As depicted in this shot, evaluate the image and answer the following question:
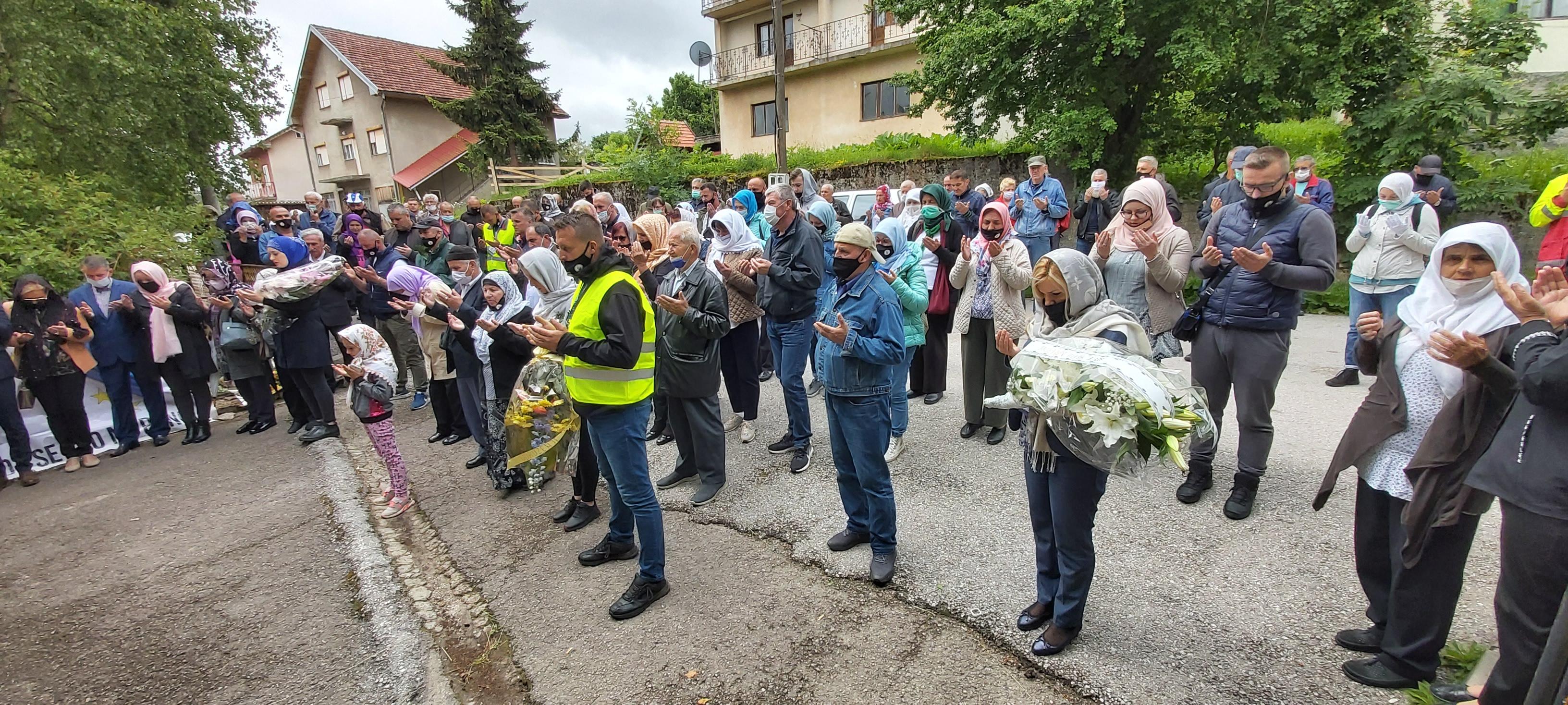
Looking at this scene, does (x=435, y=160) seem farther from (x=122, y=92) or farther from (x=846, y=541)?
(x=846, y=541)

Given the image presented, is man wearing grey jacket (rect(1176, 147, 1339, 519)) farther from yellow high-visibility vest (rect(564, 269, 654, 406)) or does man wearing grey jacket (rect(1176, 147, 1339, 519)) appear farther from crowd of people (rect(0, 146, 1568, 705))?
yellow high-visibility vest (rect(564, 269, 654, 406))

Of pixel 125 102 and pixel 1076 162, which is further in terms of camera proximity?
pixel 1076 162

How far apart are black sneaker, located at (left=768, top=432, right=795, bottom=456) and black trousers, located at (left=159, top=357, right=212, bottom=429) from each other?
658cm

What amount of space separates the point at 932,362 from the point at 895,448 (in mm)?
1372

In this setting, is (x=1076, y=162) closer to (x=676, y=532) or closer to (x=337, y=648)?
(x=676, y=532)

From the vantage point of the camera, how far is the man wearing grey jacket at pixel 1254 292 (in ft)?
11.6

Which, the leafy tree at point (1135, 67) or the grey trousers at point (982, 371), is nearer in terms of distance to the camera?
the grey trousers at point (982, 371)

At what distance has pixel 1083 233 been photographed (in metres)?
9.05

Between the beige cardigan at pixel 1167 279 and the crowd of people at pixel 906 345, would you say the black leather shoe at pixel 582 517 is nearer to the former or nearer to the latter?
the crowd of people at pixel 906 345

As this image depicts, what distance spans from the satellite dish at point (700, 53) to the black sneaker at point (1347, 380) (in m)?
25.9

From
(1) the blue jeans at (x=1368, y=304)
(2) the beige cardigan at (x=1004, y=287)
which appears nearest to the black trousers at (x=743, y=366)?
(2) the beige cardigan at (x=1004, y=287)

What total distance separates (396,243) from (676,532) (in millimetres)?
7176

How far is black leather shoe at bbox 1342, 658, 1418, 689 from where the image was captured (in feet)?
8.29

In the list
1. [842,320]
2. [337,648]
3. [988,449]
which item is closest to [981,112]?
[988,449]
